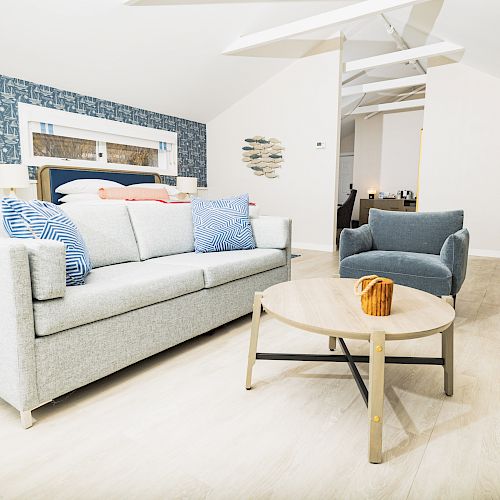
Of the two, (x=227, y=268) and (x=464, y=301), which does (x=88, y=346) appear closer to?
(x=227, y=268)

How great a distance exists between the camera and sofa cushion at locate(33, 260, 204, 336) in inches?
56.0

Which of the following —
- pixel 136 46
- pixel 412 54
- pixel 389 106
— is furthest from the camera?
pixel 389 106

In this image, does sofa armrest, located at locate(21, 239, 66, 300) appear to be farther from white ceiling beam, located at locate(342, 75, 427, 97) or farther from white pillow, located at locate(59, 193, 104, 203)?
white ceiling beam, located at locate(342, 75, 427, 97)

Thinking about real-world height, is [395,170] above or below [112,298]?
above

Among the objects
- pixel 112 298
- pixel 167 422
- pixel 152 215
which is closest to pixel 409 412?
pixel 167 422

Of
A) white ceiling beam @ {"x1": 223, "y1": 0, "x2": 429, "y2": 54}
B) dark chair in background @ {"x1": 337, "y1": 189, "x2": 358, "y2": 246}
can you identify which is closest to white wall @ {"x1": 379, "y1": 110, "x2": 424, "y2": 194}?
dark chair in background @ {"x1": 337, "y1": 189, "x2": 358, "y2": 246}

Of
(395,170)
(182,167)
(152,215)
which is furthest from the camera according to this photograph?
(395,170)

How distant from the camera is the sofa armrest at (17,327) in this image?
4.28ft

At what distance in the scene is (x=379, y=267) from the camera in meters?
2.73

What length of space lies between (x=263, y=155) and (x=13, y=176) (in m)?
3.47

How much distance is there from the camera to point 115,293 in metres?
1.65

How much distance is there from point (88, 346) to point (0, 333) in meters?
0.31

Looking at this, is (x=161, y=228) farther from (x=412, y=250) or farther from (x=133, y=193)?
(x=133, y=193)

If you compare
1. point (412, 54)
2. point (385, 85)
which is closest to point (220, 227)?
point (412, 54)
